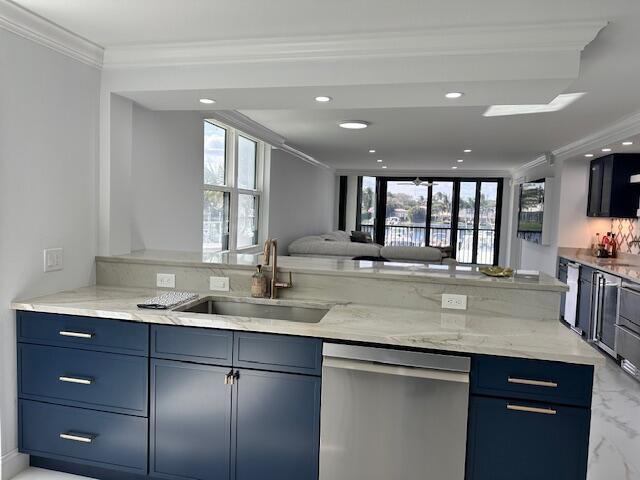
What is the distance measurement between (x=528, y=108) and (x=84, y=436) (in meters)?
4.19

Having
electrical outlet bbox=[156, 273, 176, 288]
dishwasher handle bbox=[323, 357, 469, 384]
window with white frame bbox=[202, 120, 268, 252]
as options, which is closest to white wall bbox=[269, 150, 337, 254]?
window with white frame bbox=[202, 120, 268, 252]

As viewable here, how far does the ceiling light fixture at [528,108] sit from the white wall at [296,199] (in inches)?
111

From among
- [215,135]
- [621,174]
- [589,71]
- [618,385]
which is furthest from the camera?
[621,174]

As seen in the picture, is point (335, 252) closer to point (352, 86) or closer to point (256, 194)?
point (256, 194)

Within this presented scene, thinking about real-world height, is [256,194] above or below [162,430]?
above

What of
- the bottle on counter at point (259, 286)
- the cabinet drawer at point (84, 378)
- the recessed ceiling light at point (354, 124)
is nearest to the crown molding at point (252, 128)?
the recessed ceiling light at point (354, 124)

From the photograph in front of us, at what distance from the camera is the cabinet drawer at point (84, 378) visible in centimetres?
226

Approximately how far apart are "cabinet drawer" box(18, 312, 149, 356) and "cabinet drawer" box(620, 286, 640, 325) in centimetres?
390

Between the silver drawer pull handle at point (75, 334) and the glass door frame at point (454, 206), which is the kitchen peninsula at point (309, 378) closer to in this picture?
the silver drawer pull handle at point (75, 334)

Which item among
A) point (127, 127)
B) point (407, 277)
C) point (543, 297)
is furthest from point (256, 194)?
point (543, 297)

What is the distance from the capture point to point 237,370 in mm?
2129

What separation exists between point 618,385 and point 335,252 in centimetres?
340

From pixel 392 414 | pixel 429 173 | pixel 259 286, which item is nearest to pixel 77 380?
pixel 259 286

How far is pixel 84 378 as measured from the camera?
2.32 metres
